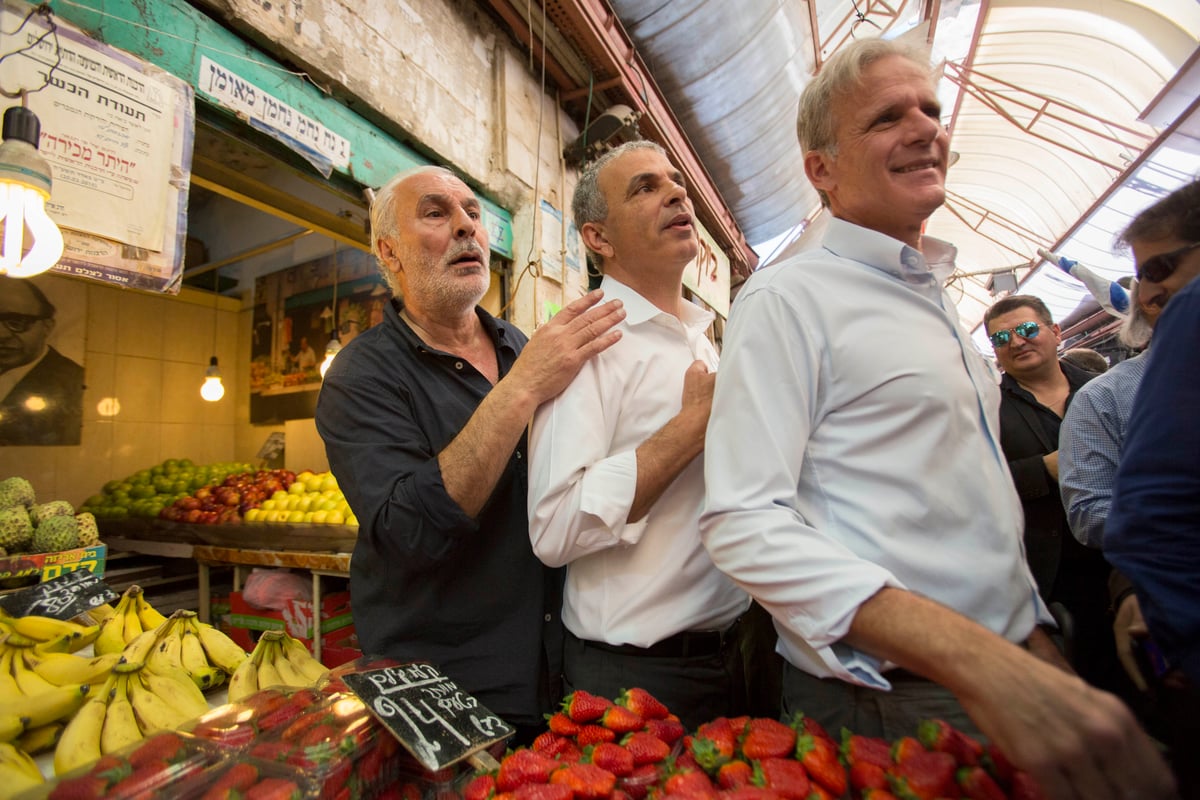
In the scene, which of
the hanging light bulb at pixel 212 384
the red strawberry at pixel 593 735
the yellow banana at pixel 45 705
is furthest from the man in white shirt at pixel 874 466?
the hanging light bulb at pixel 212 384

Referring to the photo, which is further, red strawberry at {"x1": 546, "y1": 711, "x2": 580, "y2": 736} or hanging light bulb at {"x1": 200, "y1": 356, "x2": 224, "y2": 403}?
hanging light bulb at {"x1": 200, "y1": 356, "x2": 224, "y2": 403}

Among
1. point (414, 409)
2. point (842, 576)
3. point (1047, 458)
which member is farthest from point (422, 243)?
point (1047, 458)

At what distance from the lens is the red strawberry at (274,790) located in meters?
0.85

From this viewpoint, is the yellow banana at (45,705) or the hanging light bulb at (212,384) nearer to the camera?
the yellow banana at (45,705)

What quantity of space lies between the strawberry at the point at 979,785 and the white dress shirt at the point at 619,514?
0.59 m

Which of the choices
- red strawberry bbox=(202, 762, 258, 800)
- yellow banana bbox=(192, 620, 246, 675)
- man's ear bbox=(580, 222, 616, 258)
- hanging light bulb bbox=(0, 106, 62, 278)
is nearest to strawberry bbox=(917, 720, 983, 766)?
red strawberry bbox=(202, 762, 258, 800)

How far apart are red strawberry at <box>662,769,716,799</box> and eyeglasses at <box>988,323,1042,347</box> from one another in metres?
2.72

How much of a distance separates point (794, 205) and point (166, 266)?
691cm

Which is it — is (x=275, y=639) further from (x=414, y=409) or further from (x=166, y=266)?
(x=166, y=266)

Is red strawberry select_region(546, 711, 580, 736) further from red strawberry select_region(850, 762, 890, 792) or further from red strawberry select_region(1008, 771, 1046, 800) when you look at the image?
red strawberry select_region(1008, 771, 1046, 800)

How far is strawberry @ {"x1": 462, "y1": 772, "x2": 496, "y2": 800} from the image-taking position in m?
0.89

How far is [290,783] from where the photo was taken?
0.88m

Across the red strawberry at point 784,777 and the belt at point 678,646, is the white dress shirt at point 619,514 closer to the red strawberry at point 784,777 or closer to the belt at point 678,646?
the belt at point 678,646

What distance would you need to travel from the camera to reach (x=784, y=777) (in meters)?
0.80
